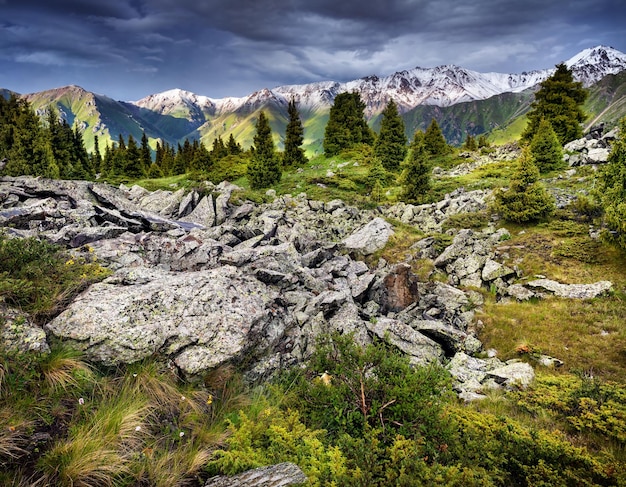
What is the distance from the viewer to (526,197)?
20688 millimetres

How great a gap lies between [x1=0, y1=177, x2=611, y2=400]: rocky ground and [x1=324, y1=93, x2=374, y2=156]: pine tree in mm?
35522

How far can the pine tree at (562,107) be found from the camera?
137ft

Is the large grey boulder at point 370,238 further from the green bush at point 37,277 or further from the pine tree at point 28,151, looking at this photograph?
the pine tree at point 28,151

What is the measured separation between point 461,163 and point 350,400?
49.6m

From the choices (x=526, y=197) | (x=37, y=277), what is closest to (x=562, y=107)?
(x=526, y=197)

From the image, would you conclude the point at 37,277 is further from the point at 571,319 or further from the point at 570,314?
the point at 570,314

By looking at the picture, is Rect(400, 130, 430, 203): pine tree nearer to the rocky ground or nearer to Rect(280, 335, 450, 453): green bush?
the rocky ground

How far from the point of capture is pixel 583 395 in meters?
7.09

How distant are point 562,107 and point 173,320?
53.5 meters

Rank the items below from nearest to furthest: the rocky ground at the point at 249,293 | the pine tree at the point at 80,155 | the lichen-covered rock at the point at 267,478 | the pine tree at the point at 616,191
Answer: the lichen-covered rock at the point at 267,478, the rocky ground at the point at 249,293, the pine tree at the point at 616,191, the pine tree at the point at 80,155

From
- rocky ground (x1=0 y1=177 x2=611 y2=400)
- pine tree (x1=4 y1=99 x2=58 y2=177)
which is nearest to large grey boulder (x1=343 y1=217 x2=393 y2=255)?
rocky ground (x1=0 y1=177 x2=611 y2=400)

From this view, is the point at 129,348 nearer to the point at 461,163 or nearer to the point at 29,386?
the point at 29,386

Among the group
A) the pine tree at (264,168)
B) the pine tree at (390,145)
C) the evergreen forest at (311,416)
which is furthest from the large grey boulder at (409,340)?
the pine tree at (390,145)

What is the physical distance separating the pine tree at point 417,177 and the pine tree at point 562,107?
66.1 ft
